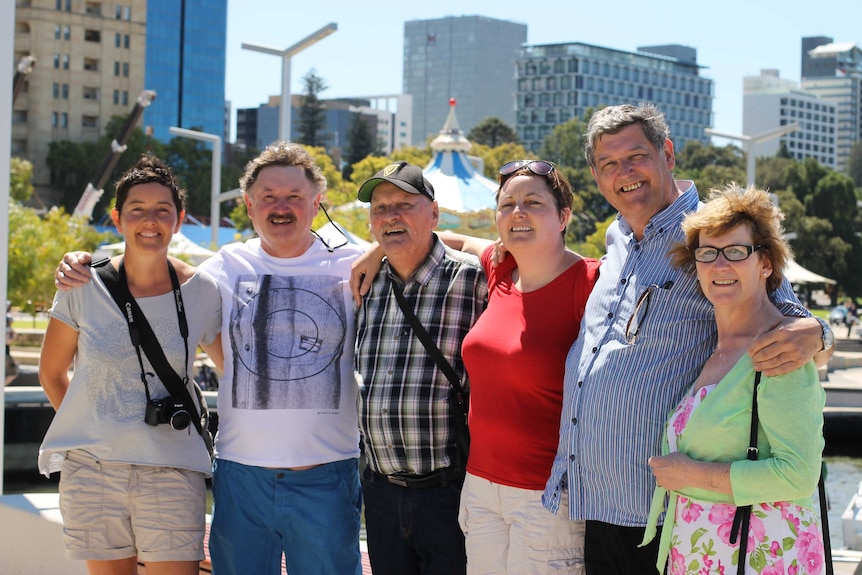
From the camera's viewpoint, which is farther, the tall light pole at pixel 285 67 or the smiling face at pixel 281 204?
the tall light pole at pixel 285 67

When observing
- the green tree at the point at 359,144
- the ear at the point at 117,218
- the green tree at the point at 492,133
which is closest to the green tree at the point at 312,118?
the green tree at the point at 359,144

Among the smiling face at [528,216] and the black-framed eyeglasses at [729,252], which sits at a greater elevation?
the smiling face at [528,216]

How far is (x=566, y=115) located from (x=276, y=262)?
158m

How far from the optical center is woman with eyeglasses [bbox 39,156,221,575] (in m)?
3.98

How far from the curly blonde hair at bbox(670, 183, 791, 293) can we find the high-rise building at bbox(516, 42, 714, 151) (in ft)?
500

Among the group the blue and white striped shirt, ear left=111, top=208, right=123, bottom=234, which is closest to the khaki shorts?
ear left=111, top=208, right=123, bottom=234

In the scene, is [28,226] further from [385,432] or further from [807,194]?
[807,194]

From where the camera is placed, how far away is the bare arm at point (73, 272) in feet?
13.4

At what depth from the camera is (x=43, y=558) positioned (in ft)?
17.8

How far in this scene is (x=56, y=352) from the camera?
13.6 feet

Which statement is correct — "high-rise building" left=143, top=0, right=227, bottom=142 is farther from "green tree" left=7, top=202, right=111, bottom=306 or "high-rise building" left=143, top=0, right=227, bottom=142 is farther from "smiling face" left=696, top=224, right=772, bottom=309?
"smiling face" left=696, top=224, right=772, bottom=309

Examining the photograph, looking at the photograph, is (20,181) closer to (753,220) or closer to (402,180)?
(402,180)

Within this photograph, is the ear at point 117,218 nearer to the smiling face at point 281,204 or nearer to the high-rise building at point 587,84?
the smiling face at point 281,204

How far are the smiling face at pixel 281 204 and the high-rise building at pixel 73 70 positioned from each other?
83333 mm
